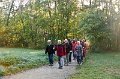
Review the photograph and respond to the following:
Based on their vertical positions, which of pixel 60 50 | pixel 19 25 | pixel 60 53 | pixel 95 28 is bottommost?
pixel 60 53

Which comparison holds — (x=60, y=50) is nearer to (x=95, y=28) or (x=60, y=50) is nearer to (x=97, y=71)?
(x=97, y=71)

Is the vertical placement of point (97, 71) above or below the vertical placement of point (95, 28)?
below

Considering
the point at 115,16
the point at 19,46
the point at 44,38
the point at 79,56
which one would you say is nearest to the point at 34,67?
the point at 79,56

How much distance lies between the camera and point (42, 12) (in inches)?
2120

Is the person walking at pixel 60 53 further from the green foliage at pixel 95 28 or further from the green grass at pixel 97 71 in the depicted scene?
the green foliage at pixel 95 28

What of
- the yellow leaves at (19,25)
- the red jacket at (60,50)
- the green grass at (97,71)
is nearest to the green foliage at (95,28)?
the yellow leaves at (19,25)

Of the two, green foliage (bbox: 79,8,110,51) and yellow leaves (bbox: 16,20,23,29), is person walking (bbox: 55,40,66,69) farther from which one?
yellow leaves (bbox: 16,20,23,29)

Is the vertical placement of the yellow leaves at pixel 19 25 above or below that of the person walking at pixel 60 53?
above

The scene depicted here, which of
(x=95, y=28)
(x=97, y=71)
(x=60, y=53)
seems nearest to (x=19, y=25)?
(x=95, y=28)

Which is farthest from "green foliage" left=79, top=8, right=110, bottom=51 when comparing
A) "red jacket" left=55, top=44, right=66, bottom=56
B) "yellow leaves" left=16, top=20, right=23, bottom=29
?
"red jacket" left=55, top=44, right=66, bottom=56

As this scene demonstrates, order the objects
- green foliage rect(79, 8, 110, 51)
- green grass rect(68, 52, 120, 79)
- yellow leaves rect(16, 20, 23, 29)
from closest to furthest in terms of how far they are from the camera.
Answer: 1. green grass rect(68, 52, 120, 79)
2. green foliage rect(79, 8, 110, 51)
3. yellow leaves rect(16, 20, 23, 29)

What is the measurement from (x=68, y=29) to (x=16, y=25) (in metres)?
9.67

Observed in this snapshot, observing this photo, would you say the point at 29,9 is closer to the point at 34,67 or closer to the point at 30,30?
the point at 30,30

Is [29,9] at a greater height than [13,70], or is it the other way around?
[29,9]
